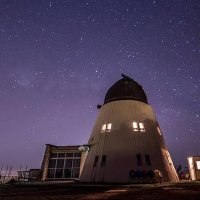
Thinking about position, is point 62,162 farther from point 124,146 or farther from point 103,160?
point 124,146

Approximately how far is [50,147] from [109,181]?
46.3ft

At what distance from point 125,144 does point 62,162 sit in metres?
12.7

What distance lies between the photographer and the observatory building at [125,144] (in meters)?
22.1

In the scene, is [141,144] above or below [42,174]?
above

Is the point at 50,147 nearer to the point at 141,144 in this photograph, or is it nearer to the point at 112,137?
the point at 112,137

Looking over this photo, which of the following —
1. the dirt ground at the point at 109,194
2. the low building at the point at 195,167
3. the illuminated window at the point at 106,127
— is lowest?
the dirt ground at the point at 109,194

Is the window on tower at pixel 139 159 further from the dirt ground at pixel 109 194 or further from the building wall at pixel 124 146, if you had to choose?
the dirt ground at pixel 109 194

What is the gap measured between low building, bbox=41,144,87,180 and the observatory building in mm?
5266

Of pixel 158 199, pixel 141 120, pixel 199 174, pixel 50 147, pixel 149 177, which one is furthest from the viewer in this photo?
pixel 50 147

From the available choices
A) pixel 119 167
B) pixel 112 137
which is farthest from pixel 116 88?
pixel 119 167

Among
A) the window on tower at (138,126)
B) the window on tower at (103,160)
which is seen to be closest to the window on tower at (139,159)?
the window on tower at (138,126)

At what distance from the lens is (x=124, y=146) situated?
23641 mm

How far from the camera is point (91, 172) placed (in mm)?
23875

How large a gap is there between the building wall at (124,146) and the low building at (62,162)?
17.1ft
